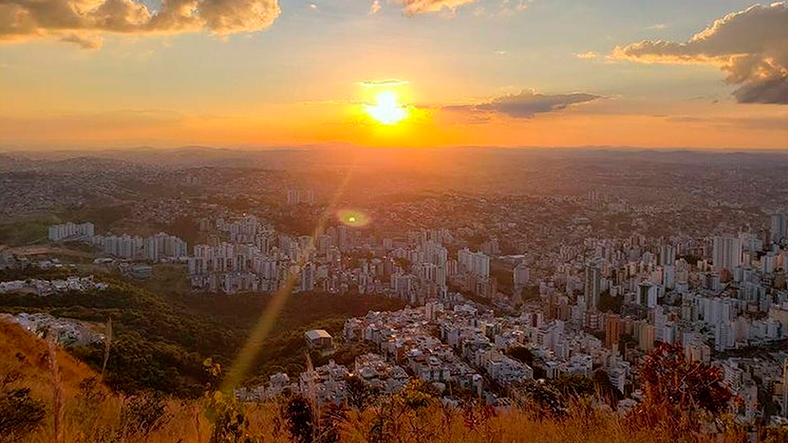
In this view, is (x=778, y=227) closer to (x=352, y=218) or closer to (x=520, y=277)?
(x=520, y=277)

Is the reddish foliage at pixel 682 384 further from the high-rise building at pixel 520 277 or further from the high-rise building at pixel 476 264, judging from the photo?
the high-rise building at pixel 476 264

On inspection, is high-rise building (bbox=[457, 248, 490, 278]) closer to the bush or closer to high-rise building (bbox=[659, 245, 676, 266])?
high-rise building (bbox=[659, 245, 676, 266])

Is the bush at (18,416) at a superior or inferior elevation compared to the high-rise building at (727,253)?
superior

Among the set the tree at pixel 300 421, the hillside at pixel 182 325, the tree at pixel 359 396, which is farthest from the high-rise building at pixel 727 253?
the tree at pixel 300 421

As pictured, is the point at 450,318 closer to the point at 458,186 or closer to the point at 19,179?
the point at 19,179

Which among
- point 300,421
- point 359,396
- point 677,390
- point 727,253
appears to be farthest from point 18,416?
point 727,253

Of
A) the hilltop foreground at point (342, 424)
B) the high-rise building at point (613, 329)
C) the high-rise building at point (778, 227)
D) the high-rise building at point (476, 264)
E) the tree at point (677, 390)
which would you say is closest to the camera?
the hilltop foreground at point (342, 424)

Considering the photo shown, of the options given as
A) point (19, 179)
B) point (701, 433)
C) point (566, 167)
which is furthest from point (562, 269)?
point (566, 167)

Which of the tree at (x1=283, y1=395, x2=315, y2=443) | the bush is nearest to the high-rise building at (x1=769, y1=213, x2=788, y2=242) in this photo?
the tree at (x1=283, y1=395, x2=315, y2=443)
